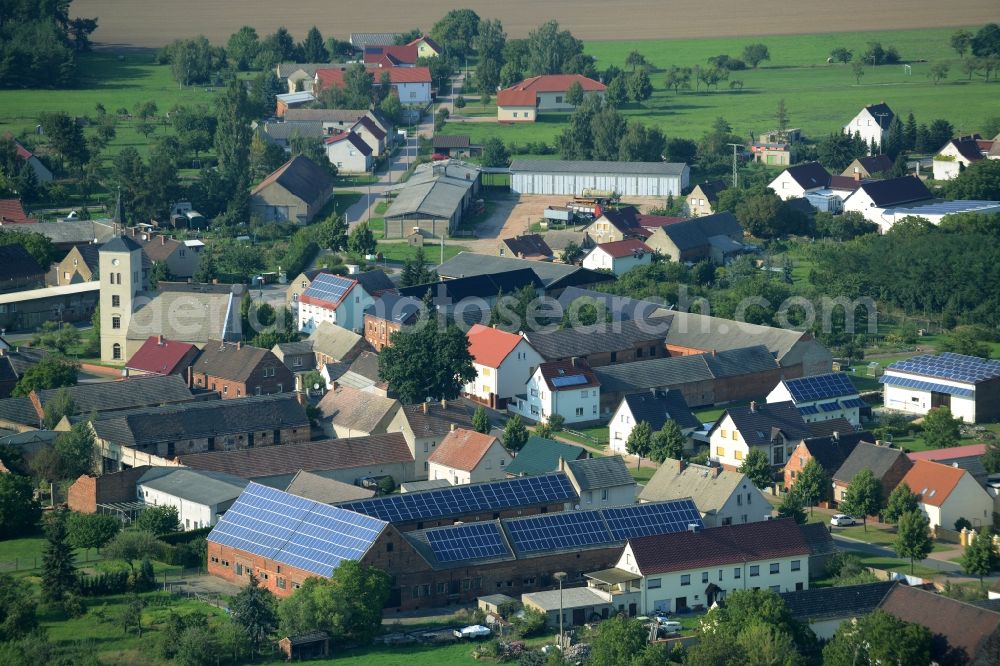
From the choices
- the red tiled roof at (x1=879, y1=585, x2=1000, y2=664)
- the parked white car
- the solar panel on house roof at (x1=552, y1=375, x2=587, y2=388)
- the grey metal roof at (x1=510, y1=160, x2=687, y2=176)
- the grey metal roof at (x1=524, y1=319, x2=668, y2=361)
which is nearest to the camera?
the red tiled roof at (x1=879, y1=585, x2=1000, y2=664)

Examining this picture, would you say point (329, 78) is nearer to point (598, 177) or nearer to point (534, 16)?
point (598, 177)

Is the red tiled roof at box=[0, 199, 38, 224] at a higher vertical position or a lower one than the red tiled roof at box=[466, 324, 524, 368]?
higher

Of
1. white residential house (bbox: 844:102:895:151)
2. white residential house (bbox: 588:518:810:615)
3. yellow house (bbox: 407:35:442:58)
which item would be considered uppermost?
yellow house (bbox: 407:35:442:58)

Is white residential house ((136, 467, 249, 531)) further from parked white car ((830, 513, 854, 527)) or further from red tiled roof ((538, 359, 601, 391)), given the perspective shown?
parked white car ((830, 513, 854, 527))

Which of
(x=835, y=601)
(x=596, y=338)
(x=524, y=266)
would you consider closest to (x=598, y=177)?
(x=524, y=266)

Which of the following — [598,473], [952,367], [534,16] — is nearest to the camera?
[598,473]

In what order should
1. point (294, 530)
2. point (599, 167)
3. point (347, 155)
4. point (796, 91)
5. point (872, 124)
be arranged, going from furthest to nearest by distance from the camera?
point (796, 91) → point (872, 124) → point (347, 155) → point (599, 167) → point (294, 530)

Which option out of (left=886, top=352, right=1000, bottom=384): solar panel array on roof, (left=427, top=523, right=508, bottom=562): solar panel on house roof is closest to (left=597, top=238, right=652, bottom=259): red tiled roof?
(left=886, top=352, right=1000, bottom=384): solar panel array on roof

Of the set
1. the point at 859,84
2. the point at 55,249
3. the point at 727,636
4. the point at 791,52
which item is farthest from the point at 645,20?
the point at 727,636
